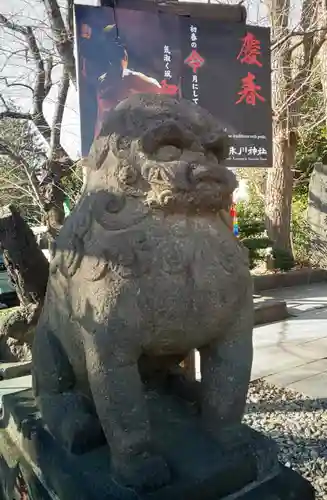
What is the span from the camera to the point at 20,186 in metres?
5.30

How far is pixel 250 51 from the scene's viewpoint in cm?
340

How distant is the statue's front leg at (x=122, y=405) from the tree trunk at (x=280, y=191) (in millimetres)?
7816

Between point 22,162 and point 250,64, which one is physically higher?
point 250,64

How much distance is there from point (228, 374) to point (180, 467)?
0.85ft

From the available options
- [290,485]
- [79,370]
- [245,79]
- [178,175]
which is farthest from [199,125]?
[245,79]

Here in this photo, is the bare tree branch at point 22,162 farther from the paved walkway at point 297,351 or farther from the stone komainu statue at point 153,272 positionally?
the stone komainu statue at point 153,272

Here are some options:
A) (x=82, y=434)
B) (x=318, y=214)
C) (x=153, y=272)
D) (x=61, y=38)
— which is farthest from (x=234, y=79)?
(x=318, y=214)

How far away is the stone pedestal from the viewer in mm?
1137

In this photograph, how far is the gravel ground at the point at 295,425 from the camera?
2.52m

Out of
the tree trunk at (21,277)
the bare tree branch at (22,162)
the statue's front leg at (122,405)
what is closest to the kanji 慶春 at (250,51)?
the tree trunk at (21,277)

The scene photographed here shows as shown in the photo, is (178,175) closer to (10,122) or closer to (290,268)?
(10,122)

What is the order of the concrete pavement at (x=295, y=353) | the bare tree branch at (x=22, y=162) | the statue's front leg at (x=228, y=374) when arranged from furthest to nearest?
the bare tree branch at (x=22, y=162)
the concrete pavement at (x=295, y=353)
the statue's front leg at (x=228, y=374)

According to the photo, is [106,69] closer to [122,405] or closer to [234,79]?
[234,79]

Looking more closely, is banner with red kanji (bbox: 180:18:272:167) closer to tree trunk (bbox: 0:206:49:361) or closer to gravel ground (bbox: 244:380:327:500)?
tree trunk (bbox: 0:206:49:361)
